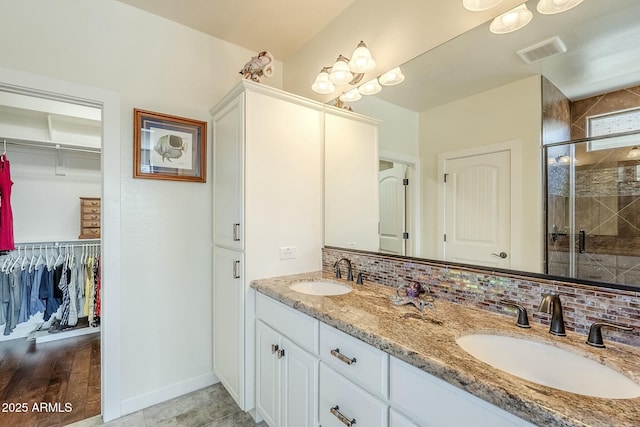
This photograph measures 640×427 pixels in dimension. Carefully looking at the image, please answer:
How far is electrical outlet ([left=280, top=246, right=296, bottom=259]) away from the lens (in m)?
1.91

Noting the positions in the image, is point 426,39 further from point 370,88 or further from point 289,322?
point 289,322

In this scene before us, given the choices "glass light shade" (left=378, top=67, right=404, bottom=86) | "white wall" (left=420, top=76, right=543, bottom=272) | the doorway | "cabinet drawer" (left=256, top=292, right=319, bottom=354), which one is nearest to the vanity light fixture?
"glass light shade" (left=378, top=67, right=404, bottom=86)

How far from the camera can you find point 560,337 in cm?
92

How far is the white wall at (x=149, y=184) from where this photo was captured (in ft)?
5.59

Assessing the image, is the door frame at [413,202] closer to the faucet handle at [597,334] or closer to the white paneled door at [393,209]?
the white paneled door at [393,209]

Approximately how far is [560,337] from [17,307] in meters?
4.17

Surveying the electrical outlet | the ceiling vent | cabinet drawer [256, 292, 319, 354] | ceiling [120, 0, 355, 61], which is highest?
ceiling [120, 0, 355, 61]

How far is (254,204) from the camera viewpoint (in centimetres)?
178

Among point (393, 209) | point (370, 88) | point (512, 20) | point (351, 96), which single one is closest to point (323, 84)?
point (351, 96)

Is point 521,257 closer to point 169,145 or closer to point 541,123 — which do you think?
point 541,123

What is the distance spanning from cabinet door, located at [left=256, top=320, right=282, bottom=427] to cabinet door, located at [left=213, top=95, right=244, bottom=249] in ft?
1.84

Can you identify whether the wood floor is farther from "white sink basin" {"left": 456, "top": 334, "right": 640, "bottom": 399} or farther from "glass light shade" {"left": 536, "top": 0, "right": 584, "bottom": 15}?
"glass light shade" {"left": 536, "top": 0, "right": 584, "bottom": 15}

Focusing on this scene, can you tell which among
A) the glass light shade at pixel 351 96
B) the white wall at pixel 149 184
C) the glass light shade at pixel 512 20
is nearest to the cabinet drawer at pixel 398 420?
the glass light shade at pixel 512 20

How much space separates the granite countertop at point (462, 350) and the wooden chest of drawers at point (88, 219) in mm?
2965
